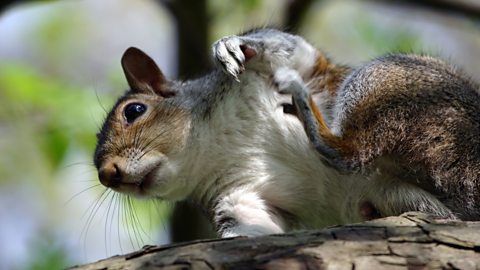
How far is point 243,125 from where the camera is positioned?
4.70 meters

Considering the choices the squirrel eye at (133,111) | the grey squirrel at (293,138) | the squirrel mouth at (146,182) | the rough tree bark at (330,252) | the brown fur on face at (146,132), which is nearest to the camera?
the rough tree bark at (330,252)

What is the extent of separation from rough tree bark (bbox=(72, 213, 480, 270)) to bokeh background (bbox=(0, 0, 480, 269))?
170cm

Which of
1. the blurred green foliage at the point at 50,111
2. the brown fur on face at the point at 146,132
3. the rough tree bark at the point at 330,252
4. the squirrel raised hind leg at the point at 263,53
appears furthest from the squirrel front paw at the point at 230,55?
the blurred green foliage at the point at 50,111

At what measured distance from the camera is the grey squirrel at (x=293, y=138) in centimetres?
410

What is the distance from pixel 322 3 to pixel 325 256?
4155mm

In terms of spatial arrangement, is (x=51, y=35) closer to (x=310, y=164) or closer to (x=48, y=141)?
(x=48, y=141)

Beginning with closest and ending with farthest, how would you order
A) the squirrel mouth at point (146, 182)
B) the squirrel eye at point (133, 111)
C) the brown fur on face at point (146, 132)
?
the squirrel mouth at point (146, 182) → the brown fur on face at point (146, 132) → the squirrel eye at point (133, 111)

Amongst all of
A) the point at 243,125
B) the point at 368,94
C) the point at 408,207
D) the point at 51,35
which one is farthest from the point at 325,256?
the point at 51,35

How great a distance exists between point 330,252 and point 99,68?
6422 mm

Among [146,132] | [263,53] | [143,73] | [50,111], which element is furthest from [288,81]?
[50,111]

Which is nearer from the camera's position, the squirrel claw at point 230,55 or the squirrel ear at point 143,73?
the squirrel claw at point 230,55

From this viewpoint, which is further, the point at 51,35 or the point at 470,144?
the point at 51,35

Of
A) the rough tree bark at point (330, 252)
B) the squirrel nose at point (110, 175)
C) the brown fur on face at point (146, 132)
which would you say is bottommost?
the rough tree bark at point (330, 252)

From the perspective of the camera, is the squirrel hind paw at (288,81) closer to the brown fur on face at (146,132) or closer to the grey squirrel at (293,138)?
the grey squirrel at (293,138)
